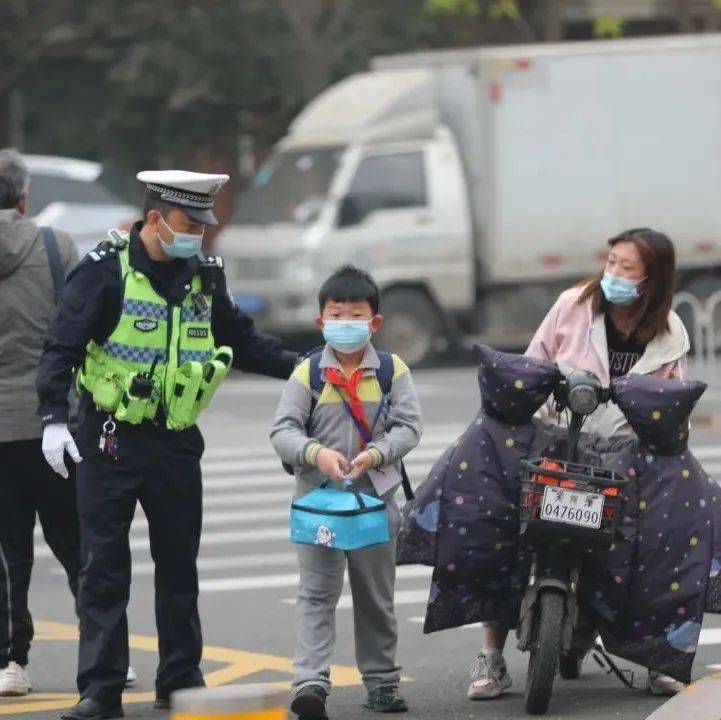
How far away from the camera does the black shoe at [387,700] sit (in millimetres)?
7301

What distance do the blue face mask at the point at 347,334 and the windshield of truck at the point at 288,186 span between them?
1450 cm

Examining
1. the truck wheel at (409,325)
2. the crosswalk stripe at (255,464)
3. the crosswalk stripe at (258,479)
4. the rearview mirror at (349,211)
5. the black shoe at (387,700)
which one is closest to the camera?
the black shoe at (387,700)

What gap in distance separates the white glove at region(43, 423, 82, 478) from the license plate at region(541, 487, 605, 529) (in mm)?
1510

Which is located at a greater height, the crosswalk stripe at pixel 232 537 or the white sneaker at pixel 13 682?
the white sneaker at pixel 13 682

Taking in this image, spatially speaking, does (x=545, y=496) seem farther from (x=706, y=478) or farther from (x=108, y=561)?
(x=108, y=561)

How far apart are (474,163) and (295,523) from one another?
51.0ft

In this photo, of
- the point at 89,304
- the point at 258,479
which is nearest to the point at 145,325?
the point at 89,304

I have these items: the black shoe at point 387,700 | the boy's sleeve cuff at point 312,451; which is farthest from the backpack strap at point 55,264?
the black shoe at point 387,700

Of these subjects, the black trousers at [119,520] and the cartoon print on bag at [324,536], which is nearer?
the cartoon print on bag at [324,536]

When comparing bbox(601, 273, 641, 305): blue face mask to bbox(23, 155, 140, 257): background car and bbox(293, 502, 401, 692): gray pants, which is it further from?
bbox(23, 155, 140, 257): background car

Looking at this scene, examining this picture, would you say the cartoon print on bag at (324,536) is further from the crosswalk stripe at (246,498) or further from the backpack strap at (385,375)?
the crosswalk stripe at (246,498)

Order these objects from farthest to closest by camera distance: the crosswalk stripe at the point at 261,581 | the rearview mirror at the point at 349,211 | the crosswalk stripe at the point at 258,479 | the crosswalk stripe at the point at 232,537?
the rearview mirror at the point at 349,211, the crosswalk stripe at the point at 258,479, the crosswalk stripe at the point at 232,537, the crosswalk stripe at the point at 261,581

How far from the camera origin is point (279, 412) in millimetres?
7207

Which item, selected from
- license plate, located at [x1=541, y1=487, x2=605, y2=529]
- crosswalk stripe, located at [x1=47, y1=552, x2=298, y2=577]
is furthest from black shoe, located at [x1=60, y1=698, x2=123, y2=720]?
crosswalk stripe, located at [x1=47, y1=552, x2=298, y2=577]
